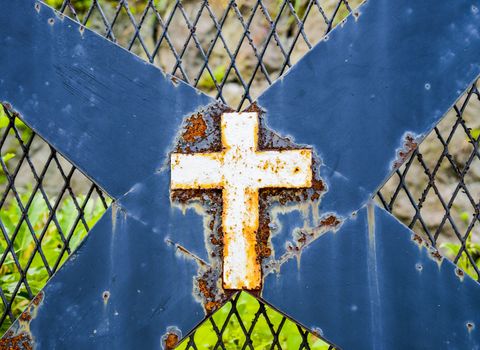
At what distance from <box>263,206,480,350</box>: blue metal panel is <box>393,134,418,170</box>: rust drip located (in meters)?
0.11

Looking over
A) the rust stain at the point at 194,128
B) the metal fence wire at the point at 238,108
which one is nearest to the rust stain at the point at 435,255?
the metal fence wire at the point at 238,108

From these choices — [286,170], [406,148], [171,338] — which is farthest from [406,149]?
[171,338]

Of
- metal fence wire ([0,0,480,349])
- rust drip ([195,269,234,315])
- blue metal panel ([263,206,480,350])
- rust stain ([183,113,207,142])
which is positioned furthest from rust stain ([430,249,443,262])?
rust stain ([183,113,207,142])

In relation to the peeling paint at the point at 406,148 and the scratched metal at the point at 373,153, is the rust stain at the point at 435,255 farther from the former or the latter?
the peeling paint at the point at 406,148

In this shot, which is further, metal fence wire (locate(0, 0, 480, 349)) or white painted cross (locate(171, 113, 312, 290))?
metal fence wire (locate(0, 0, 480, 349))

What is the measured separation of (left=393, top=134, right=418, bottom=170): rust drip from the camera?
1234 mm

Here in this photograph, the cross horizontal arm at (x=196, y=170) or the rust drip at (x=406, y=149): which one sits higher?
the rust drip at (x=406, y=149)

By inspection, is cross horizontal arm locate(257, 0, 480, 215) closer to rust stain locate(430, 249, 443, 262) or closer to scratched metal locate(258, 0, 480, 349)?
scratched metal locate(258, 0, 480, 349)

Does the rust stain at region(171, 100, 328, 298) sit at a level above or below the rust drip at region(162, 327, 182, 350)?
above

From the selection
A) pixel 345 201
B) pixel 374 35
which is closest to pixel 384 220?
pixel 345 201

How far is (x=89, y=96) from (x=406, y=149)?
0.68 metres

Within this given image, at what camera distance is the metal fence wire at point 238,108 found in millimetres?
1390

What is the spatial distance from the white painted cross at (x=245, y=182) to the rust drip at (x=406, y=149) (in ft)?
0.58

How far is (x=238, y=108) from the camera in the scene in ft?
4.50
